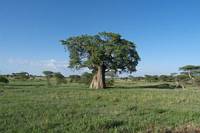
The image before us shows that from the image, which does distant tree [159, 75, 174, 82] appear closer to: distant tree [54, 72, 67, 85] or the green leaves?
distant tree [54, 72, 67, 85]

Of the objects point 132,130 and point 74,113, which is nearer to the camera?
point 132,130

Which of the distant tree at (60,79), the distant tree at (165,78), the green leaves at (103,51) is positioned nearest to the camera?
the green leaves at (103,51)

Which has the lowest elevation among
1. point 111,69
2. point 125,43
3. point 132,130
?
point 132,130

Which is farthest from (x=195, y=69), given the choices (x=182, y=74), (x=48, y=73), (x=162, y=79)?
(x=48, y=73)

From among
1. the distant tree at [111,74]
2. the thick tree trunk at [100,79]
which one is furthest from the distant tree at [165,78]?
the thick tree trunk at [100,79]

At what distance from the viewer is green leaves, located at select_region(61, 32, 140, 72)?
52.4 meters

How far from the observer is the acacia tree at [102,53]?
2067 inches

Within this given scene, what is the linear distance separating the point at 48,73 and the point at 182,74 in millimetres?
37456

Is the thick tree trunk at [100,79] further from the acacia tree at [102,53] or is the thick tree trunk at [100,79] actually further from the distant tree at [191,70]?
the distant tree at [191,70]

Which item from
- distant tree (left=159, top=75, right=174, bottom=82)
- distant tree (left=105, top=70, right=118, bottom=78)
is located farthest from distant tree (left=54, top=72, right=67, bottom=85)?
distant tree (left=159, top=75, right=174, bottom=82)

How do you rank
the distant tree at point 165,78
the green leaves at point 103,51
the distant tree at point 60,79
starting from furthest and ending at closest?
the distant tree at point 165,78
the distant tree at point 60,79
the green leaves at point 103,51

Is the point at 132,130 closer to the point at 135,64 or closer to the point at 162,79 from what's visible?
the point at 135,64

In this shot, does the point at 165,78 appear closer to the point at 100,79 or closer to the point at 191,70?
the point at 191,70

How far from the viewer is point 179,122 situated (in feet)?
45.9
